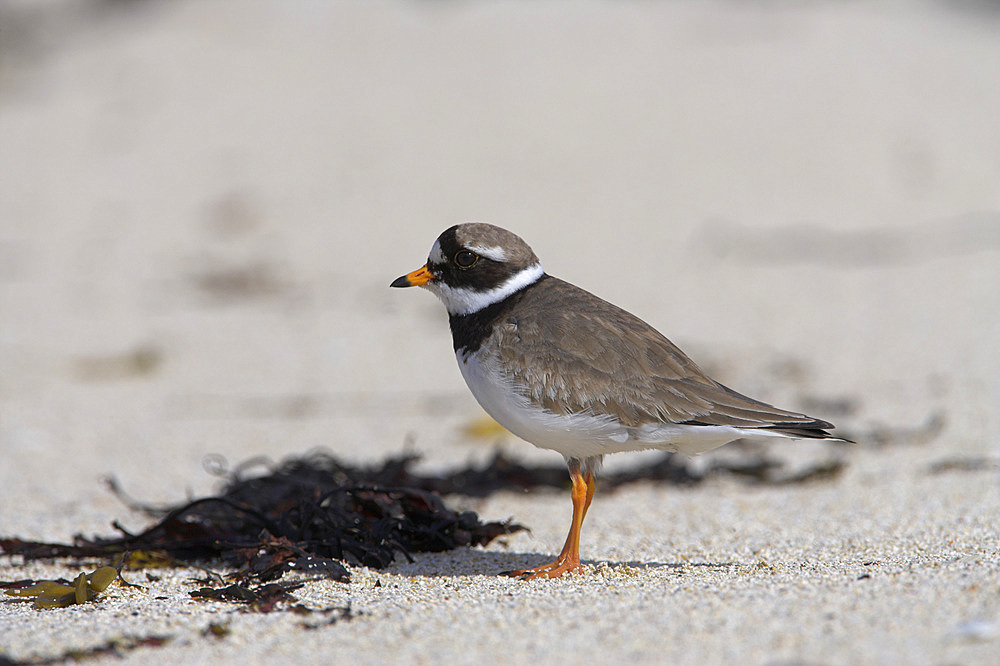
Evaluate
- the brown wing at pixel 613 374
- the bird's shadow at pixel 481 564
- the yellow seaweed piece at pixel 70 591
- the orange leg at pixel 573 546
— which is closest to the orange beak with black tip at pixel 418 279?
the brown wing at pixel 613 374

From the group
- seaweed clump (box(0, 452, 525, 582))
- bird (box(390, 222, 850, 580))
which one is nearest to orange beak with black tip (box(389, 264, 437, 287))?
bird (box(390, 222, 850, 580))

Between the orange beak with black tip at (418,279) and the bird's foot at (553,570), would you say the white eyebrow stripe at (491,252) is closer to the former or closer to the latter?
the orange beak with black tip at (418,279)

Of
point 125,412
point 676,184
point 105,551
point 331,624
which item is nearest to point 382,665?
point 331,624

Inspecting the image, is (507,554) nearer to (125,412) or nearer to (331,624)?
(331,624)

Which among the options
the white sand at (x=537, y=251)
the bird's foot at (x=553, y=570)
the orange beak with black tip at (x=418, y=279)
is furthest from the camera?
the orange beak with black tip at (x=418, y=279)

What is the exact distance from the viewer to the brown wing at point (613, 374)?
3.96m

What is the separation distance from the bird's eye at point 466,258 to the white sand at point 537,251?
1221mm

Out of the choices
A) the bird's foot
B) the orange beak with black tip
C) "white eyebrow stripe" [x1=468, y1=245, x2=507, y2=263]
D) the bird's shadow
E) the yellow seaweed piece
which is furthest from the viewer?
the orange beak with black tip

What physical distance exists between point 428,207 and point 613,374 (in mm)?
7271

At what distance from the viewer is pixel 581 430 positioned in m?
4.00

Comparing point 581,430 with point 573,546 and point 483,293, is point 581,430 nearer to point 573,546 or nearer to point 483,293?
point 573,546

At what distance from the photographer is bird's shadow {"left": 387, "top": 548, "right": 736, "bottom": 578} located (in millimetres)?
4082

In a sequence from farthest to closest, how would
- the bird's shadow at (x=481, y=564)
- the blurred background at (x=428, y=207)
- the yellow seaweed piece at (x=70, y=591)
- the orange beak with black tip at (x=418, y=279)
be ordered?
1. the blurred background at (x=428, y=207)
2. the orange beak with black tip at (x=418, y=279)
3. the bird's shadow at (x=481, y=564)
4. the yellow seaweed piece at (x=70, y=591)

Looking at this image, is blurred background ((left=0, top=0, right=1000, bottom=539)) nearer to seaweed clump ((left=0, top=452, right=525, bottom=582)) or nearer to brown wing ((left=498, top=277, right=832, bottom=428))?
seaweed clump ((left=0, top=452, right=525, bottom=582))
